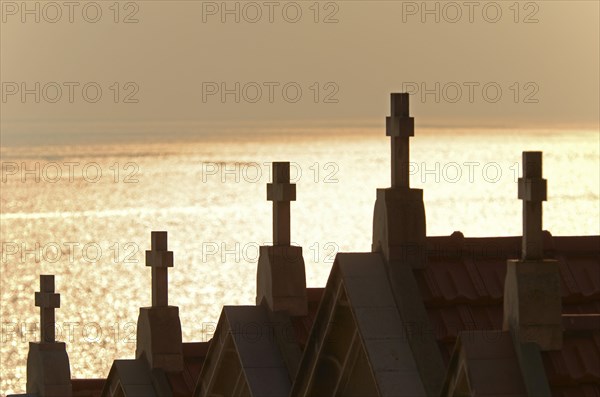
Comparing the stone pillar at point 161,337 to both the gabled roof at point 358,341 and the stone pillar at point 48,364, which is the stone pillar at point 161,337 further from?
the gabled roof at point 358,341

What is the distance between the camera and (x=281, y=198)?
27.2 m

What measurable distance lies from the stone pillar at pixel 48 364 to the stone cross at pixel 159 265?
10.7 feet

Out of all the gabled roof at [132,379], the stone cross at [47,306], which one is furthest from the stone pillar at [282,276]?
the stone cross at [47,306]

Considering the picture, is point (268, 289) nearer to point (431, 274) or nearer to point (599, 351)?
point (431, 274)

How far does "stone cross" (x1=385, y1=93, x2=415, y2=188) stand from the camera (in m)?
23.6

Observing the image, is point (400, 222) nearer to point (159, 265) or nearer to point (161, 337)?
point (161, 337)

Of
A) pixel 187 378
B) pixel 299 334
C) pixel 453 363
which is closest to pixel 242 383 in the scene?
pixel 299 334

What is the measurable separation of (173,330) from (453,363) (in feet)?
31.7

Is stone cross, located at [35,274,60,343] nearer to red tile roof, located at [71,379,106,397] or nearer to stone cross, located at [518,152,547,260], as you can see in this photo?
red tile roof, located at [71,379,106,397]

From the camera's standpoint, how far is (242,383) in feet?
86.0

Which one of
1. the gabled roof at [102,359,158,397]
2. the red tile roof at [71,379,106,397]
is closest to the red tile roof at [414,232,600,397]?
the gabled roof at [102,359,158,397]

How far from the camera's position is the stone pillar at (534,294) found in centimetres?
2030

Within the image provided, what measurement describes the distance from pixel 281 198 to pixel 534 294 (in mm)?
7394

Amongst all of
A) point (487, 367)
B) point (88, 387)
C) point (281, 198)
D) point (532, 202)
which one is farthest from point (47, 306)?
point (487, 367)
